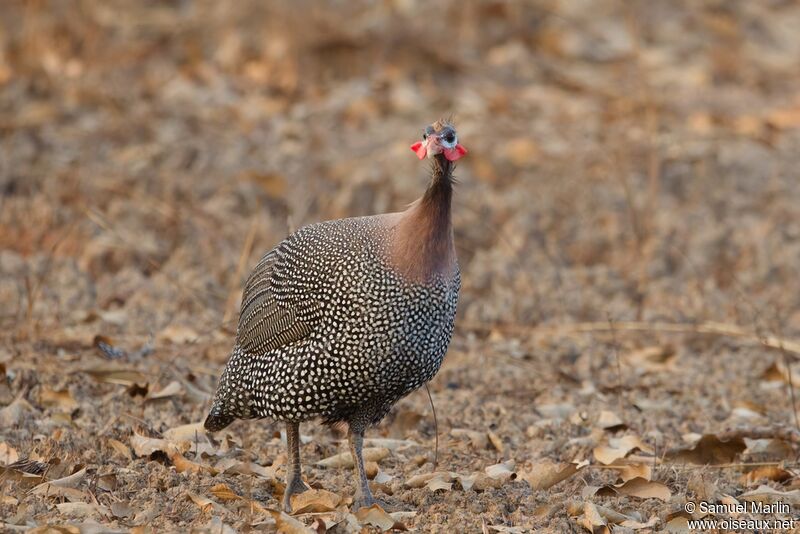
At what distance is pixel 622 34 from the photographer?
1174 centimetres

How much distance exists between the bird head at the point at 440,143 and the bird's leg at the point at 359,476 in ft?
3.27

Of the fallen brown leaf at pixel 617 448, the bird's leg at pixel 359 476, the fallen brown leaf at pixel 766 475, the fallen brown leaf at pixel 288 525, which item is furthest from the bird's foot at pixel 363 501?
the fallen brown leaf at pixel 766 475

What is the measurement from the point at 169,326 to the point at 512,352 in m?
1.75

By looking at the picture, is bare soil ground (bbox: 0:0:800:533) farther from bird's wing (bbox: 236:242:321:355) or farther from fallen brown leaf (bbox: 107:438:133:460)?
bird's wing (bbox: 236:242:321:355)

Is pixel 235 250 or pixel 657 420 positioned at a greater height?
pixel 235 250

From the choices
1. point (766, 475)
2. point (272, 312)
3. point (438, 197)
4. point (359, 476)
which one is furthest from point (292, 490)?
point (766, 475)

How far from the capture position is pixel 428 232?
155 inches

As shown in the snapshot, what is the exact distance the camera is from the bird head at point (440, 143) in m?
3.91

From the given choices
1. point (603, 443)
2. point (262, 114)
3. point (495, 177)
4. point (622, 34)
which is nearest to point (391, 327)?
point (603, 443)

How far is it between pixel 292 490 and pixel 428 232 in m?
1.02

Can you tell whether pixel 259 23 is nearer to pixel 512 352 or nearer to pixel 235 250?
pixel 235 250

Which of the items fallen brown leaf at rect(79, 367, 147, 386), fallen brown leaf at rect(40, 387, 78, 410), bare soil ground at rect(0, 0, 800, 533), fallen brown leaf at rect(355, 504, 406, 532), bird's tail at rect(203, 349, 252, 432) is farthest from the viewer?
fallen brown leaf at rect(79, 367, 147, 386)

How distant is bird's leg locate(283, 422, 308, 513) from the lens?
13.5 ft

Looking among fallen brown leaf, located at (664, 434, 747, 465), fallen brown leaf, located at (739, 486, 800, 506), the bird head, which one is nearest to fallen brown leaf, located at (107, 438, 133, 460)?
the bird head
